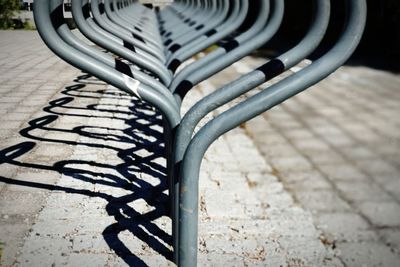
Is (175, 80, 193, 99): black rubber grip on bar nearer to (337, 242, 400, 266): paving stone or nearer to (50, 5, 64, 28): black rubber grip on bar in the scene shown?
(50, 5, 64, 28): black rubber grip on bar

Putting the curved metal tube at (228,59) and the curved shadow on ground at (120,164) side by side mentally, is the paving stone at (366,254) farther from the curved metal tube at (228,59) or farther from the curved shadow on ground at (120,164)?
the curved metal tube at (228,59)

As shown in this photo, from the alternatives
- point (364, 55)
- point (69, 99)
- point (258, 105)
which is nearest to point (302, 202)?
point (258, 105)

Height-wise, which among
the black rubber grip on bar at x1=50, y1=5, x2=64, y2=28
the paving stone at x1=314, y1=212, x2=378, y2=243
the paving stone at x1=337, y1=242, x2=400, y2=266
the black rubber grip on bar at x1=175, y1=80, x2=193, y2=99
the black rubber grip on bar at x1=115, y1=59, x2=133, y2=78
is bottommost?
the paving stone at x1=337, y1=242, x2=400, y2=266

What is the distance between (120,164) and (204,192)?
33.7 inches

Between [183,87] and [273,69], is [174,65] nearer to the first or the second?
[183,87]

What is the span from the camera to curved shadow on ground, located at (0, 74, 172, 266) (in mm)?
2246

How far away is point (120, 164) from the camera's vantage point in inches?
124

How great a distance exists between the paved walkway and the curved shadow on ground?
10 mm

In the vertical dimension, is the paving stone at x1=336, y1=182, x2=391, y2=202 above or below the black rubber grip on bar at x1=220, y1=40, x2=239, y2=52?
below

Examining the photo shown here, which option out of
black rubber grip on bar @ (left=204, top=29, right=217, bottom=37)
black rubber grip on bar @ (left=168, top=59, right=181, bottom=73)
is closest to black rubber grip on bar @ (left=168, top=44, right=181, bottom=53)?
black rubber grip on bar @ (left=204, top=29, right=217, bottom=37)

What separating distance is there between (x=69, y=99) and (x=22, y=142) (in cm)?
162

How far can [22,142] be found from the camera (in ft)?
11.5

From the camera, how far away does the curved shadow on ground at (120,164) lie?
2.25m

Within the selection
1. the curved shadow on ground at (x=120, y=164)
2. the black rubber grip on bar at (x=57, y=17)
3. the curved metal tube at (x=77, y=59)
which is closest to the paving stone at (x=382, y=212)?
the curved shadow on ground at (x=120, y=164)
